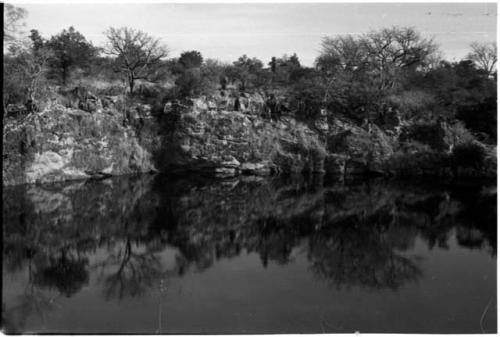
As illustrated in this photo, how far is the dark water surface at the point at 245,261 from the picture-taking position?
1199cm

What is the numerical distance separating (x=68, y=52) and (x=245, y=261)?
1080 inches

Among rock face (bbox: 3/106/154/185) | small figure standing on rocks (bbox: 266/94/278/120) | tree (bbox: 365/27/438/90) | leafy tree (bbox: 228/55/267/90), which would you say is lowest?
rock face (bbox: 3/106/154/185)

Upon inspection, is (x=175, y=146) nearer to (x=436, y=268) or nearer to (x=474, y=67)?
(x=436, y=268)

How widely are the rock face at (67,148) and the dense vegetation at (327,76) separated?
3.57 m

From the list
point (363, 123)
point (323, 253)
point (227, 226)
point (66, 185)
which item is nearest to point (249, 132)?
point (363, 123)

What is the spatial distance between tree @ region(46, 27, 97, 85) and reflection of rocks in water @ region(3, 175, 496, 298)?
13083 millimetres

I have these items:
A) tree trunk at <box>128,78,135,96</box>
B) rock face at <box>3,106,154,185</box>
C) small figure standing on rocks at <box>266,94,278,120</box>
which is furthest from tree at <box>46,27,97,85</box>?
small figure standing on rocks at <box>266,94,278,120</box>

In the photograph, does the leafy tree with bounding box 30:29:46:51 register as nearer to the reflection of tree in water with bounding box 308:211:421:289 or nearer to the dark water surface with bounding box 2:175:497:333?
the dark water surface with bounding box 2:175:497:333

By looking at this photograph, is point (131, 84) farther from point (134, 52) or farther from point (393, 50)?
point (393, 50)

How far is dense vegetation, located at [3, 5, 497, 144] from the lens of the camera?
120 feet

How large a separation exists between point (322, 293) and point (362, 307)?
3.99 feet

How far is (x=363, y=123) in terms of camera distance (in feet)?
124

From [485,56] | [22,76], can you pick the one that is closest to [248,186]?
[22,76]

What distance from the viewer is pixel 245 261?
16.1 m
